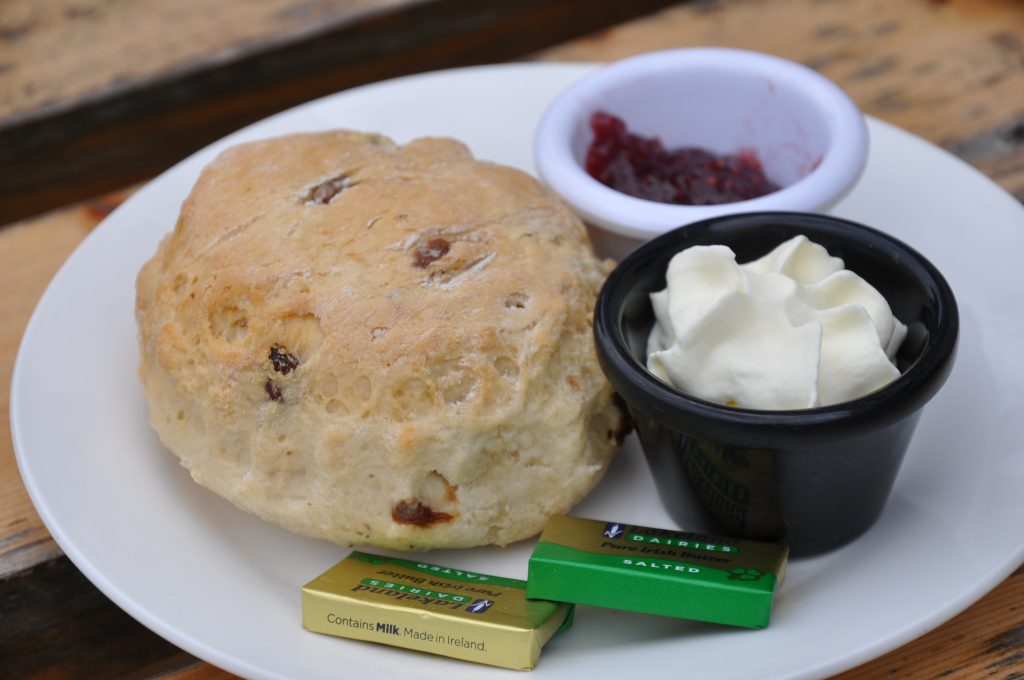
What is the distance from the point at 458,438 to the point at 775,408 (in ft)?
1.54

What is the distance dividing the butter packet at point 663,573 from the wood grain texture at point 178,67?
1909mm

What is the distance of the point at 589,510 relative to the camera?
1.96 m

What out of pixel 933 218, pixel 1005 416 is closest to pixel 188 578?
pixel 1005 416

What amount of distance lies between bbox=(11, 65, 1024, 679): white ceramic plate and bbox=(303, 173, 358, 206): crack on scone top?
1.68ft

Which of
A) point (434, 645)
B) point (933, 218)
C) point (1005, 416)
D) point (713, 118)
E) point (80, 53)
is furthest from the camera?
point (80, 53)

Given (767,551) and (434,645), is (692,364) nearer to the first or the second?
(767,551)

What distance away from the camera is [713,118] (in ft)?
8.16

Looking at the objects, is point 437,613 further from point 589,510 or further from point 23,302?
point 23,302

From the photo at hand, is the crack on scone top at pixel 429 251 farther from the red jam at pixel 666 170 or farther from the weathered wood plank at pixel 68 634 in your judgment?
the weathered wood plank at pixel 68 634

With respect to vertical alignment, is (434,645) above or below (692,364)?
below

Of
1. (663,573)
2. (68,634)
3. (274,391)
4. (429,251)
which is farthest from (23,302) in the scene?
(663,573)

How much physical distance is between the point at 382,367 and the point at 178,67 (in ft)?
5.58

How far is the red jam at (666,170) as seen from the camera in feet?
7.42

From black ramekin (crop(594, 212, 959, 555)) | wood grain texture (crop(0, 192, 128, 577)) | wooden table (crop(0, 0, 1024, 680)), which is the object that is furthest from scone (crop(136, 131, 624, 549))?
wooden table (crop(0, 0, 1024, 680))
